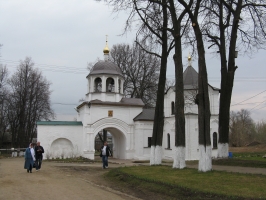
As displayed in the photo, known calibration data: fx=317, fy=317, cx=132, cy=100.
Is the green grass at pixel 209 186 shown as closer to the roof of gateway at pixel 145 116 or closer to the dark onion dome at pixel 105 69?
the roof of gateway at pixel 145 116

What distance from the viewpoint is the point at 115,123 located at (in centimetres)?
2962

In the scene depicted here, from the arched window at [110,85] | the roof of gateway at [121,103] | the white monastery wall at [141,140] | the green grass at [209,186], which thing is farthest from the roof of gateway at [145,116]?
the green grass at [209,186]

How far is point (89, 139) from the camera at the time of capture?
1125 inches

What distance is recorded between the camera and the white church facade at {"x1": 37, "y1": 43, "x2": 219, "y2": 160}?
1109 inches

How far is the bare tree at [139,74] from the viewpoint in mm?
38938

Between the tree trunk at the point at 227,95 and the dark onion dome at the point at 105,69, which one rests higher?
the dark onion dome at the point at 105,69

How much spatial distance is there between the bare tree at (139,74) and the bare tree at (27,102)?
10.9 metres

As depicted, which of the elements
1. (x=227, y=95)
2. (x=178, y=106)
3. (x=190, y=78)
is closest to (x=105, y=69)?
(x=190, y=78)

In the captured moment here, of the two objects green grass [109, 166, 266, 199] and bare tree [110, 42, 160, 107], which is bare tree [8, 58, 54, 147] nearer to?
bare tree [110, 42, 160, 107]

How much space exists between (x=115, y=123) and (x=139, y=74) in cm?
1148

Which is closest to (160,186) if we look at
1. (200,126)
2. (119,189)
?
(119,189)

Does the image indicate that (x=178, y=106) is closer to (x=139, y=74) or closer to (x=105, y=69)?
(x=105, y=69)

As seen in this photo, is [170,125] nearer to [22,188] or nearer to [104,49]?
[104,49]

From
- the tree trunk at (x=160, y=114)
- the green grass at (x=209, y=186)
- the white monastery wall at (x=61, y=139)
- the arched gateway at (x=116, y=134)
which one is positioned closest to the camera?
the green grass at (x=209, y=186)
